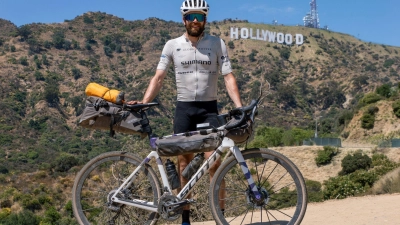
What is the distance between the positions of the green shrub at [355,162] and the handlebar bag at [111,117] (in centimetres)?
3245

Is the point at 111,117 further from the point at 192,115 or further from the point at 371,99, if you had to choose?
the point at 371,99

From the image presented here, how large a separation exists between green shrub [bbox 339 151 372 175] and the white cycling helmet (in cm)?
3223

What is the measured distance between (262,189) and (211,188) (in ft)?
1.33

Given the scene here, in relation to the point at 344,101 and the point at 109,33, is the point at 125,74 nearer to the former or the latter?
the point at 109,33

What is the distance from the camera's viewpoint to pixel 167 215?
4.27 metres

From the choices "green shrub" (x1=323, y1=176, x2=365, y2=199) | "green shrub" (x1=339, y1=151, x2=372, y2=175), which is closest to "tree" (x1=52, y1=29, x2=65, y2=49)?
"green shrub" (x1=339, y1=151, x2=372, y2=175)

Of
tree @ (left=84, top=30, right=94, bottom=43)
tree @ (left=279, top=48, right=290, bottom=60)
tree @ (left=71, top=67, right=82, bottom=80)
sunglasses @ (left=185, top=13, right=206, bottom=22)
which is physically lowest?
sunglasses @ (left=185, top=13, right=206, bottom=22)

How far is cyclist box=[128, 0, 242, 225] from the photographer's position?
15.4 feet

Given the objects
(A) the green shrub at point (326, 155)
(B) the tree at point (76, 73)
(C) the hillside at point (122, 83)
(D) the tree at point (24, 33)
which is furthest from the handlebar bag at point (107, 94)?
(D) the tree at point (24, 33)

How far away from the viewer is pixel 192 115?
473cm

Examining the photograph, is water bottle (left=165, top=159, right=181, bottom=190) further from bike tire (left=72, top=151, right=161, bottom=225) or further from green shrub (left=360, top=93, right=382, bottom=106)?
green shrub (left=360, top=93, right=382, bottom=106)

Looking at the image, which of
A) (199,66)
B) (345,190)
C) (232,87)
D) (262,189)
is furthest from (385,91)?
(262,189)

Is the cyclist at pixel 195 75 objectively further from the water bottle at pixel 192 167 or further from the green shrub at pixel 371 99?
the green shrub at pixel 371 99

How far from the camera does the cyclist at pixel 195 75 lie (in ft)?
15.4
